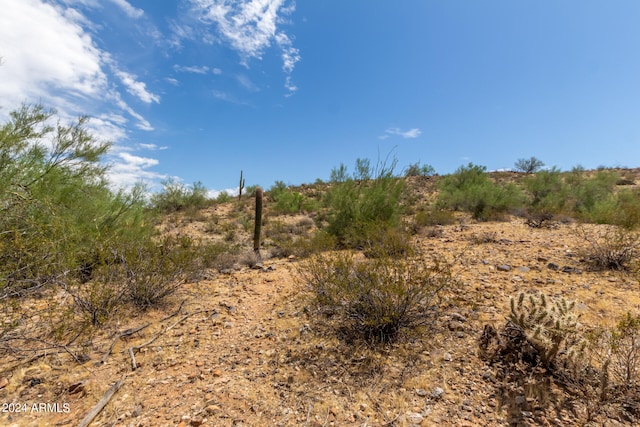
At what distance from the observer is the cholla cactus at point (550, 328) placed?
253 cm

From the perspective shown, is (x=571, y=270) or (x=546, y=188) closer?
(x=571, y=270)

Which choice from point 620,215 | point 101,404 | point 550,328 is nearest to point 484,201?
point 620,215

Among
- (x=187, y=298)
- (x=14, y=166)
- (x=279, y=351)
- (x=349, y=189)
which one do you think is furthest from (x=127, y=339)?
(x=349, y=189)

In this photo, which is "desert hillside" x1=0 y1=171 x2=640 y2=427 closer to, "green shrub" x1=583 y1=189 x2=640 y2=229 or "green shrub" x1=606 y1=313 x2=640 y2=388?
"green shrub" x1=606 y1=313 x2=640 y2=388

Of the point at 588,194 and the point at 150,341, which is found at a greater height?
the point at 588,194

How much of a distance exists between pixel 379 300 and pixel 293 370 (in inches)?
45.8

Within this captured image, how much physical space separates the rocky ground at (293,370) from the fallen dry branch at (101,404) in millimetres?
21

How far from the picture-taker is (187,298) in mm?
4805

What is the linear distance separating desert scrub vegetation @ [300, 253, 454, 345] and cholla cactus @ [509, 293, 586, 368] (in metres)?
0.83

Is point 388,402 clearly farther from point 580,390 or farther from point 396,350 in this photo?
point 580,390

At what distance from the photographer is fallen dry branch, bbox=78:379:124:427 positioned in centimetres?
239

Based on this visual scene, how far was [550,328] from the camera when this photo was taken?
2584 millimetres

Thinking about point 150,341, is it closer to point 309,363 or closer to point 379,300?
point 309,363

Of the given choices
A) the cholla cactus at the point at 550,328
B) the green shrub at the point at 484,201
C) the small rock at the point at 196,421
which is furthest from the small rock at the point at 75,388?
the green shrub at the point at 484,201
